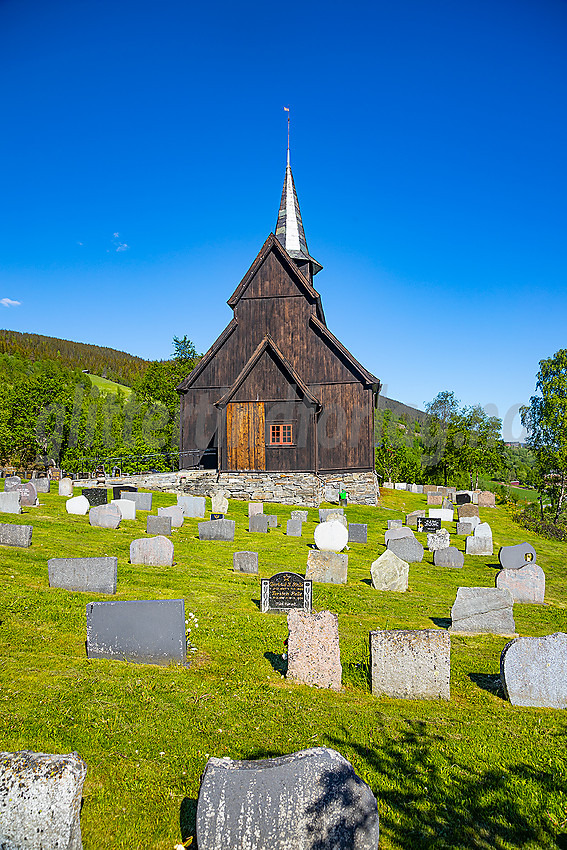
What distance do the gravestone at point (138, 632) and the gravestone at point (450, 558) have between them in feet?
38.0

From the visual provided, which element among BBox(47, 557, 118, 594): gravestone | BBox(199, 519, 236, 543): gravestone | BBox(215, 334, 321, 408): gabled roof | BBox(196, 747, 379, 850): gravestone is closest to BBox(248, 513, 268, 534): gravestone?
BBox(199, 519, 236, 543): gravestone

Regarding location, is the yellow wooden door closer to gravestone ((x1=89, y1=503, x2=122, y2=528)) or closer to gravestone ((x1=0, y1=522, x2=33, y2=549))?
gravestone ((x1=89, y1=503, x2=122, y2=528))

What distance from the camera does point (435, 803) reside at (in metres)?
4.79

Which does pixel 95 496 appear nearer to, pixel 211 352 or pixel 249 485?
pixel 249 485

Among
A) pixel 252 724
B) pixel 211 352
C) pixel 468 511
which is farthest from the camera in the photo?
pixel 211 352

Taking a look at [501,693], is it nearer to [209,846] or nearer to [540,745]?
[540,745]

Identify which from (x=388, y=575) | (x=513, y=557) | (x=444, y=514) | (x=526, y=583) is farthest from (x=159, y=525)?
(x=444, y=514)

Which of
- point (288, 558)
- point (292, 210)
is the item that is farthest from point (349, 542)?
point (292, 210)

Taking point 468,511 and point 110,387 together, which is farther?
point 110,387

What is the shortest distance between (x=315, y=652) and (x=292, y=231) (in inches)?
1367

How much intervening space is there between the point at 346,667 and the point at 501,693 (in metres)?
2.16

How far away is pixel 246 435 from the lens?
28.9 meters

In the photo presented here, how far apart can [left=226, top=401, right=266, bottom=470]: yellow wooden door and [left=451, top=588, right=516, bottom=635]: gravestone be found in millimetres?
19178

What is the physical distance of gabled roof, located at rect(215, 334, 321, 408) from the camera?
2872 centimetres
